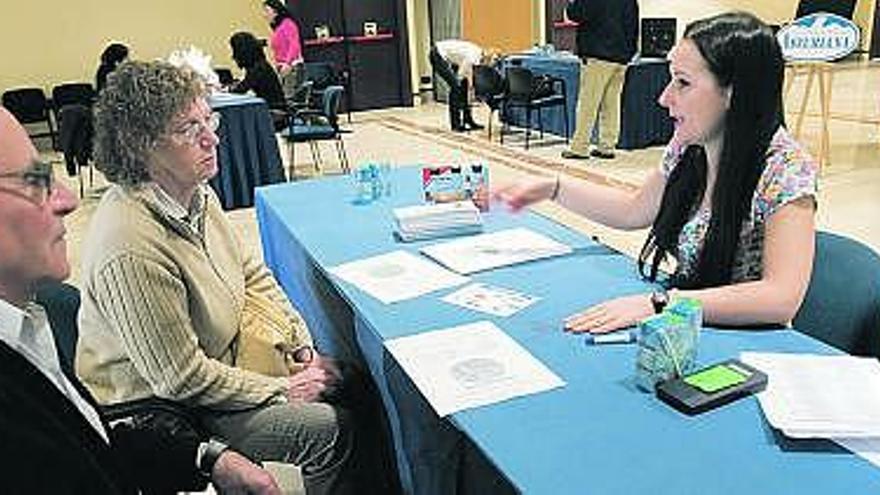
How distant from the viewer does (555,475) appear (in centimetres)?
104

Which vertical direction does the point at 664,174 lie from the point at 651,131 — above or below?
above

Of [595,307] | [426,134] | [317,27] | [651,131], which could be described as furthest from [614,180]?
[317,27]

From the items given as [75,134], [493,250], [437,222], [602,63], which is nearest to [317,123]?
[75,134]

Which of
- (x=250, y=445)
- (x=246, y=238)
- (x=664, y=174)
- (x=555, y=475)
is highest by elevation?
(x=664, y=174)

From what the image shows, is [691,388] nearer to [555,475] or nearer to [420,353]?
[555,475]

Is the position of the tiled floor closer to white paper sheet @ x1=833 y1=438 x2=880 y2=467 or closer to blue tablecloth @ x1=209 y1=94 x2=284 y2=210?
blue tablecloth @ x1=209 y1=94 x2=284 y2=210

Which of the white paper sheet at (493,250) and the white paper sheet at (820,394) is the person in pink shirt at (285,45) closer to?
the white paper sheet at (493,250)

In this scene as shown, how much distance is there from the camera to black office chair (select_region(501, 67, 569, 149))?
23.5ft

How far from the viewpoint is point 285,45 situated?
799 cm

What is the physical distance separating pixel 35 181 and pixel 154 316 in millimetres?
618

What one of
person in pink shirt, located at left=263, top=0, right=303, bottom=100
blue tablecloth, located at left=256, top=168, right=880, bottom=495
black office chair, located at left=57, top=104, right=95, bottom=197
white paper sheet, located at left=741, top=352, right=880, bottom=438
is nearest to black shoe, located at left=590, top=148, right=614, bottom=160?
person in pink shirt, located at left=263, top=0, right=303, bottom=100

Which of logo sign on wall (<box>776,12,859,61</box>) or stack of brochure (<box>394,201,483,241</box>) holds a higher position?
logo sign on wall (<box>776,12,859,61</box>)

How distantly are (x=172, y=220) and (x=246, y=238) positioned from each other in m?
3.25

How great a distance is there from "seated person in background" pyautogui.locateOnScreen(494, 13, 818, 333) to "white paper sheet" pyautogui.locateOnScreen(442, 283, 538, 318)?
0.15 meters
